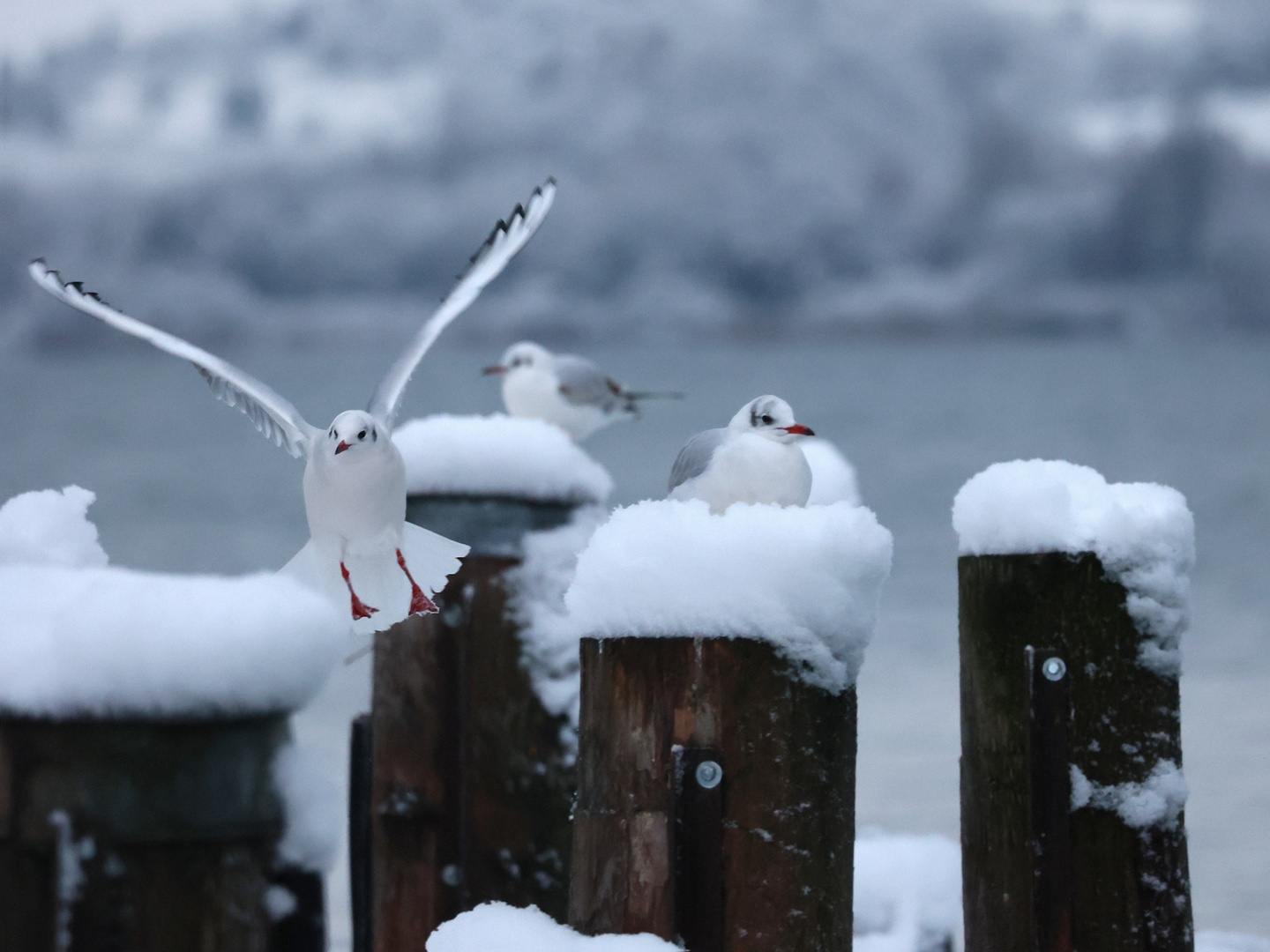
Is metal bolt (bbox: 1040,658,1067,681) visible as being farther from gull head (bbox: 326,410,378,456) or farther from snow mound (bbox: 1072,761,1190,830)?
gull head (bbox: 326,410,378,456)

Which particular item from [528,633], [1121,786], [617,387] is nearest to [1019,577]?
[1121,786]

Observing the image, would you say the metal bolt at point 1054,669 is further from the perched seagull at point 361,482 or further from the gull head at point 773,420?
the perched seagull at point 361,482

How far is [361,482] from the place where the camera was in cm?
446

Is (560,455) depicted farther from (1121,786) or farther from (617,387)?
(617,387)

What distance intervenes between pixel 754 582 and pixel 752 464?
93 centimetres

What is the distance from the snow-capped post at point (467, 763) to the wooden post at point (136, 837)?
9.78ft

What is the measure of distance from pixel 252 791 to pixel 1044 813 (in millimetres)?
2248

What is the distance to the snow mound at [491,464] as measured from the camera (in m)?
5.12

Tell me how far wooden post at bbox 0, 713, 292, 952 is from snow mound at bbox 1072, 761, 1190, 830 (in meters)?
2.26

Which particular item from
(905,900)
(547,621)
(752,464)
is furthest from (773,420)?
(905,900)

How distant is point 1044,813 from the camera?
144 inches

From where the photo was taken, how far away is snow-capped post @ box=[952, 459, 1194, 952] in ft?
12.0

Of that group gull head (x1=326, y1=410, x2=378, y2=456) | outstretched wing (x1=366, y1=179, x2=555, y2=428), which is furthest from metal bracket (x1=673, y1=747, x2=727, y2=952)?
outstretched wing (x1=366, y1=179, x2=555, y2=428)

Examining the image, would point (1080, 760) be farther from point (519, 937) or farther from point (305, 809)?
point (305, 809)
